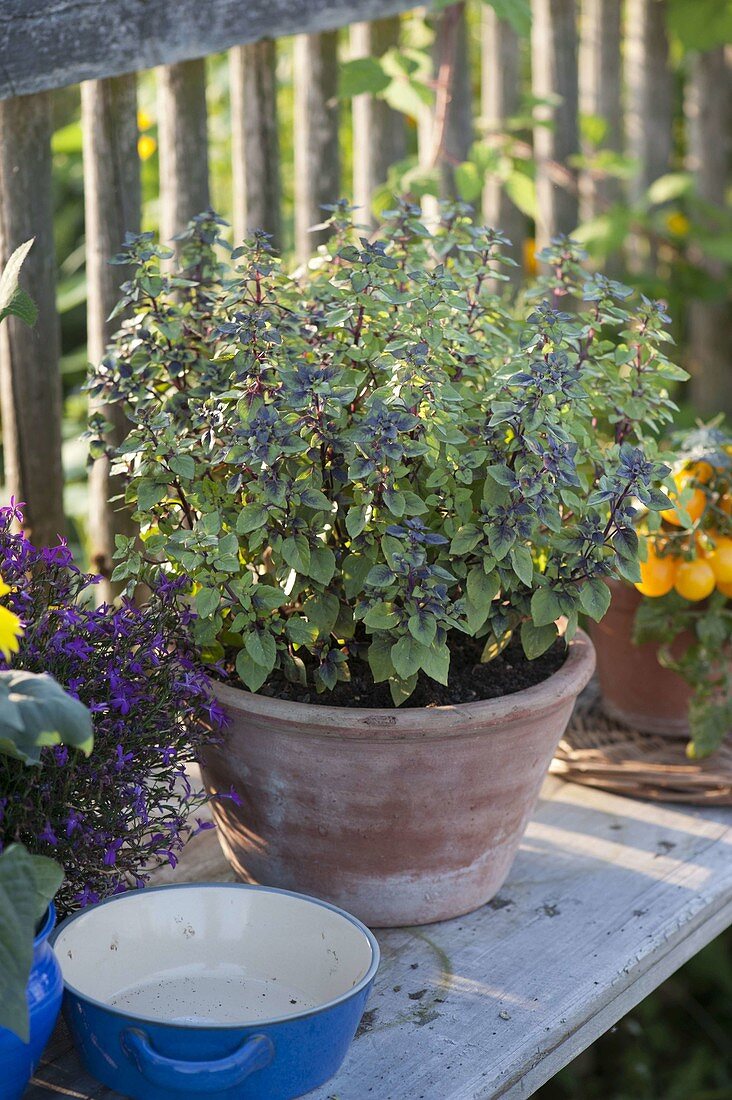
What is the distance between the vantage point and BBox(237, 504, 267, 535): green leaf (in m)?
1.13

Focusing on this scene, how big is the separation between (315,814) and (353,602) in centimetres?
21

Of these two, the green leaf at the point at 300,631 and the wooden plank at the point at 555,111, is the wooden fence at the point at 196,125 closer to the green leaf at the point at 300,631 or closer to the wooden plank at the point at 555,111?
the wooden plank at the point at 555,111

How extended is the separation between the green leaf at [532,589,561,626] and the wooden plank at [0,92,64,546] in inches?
25.6

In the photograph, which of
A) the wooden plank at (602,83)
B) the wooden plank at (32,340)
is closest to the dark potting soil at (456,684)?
the wooden plank at (32,340)

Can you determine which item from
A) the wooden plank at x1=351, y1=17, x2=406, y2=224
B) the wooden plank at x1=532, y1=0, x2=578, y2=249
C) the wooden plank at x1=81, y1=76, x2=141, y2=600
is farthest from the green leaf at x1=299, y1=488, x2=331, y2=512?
the wooden plank at x1=532, y1=0, x2=578, y2=249

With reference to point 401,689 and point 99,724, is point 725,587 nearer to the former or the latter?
point 401,689

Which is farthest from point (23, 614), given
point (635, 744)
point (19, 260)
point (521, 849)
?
point (635, 744)

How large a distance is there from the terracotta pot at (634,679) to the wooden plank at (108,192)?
0.65 m

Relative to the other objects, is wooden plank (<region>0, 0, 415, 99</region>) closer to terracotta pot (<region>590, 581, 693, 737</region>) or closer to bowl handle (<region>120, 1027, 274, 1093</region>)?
terracotta pot (<region>590, 581, 693, 737</region>)

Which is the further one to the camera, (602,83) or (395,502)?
(602,83)

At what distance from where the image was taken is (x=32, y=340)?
1.50 meters

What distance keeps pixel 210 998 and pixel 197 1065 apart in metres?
0.16

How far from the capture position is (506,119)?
7.42 ft

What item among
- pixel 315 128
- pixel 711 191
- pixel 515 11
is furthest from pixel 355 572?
pixel 711 191
